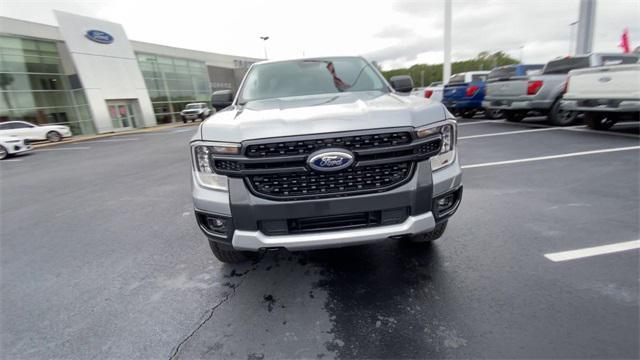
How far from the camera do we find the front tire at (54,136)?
778 inches

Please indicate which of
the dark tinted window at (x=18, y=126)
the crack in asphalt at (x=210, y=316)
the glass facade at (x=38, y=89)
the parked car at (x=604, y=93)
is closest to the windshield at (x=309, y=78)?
the crack in asphalt at (x=210, y=316)

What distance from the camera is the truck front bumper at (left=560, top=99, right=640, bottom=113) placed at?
632 cm

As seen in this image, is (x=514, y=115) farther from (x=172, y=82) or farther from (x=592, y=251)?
(x=172, y=82)

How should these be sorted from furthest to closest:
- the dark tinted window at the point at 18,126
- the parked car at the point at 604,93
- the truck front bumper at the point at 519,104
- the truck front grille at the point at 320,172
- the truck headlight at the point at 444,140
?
1. the dark tinted window at the point at 18,126
2. the truck front bumper at the point at 519,104
3. the parked car at the point at 604,93
4. the truck headlight at the point at 444,140
5. the truck front grille at the point at 320,172

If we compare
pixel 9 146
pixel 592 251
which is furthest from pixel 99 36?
pixel 592 251

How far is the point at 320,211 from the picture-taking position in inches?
82.4

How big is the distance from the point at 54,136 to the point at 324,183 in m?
24.5

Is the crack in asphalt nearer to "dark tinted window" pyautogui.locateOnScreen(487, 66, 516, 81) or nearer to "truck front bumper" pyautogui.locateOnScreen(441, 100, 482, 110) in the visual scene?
"dark tinted window" pyautogui.locateOnScreen(487, 66, 516, 81)

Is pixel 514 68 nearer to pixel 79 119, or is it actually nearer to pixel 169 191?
pixel 169 191

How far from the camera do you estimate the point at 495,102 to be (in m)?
9.79

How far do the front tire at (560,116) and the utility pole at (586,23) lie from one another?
405 inches

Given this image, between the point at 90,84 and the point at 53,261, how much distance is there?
25369 millimetres

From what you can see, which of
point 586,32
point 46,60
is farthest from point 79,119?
point 586,32

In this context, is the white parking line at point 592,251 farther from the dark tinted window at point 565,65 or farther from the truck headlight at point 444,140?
the dark tinted window at point 565,65
